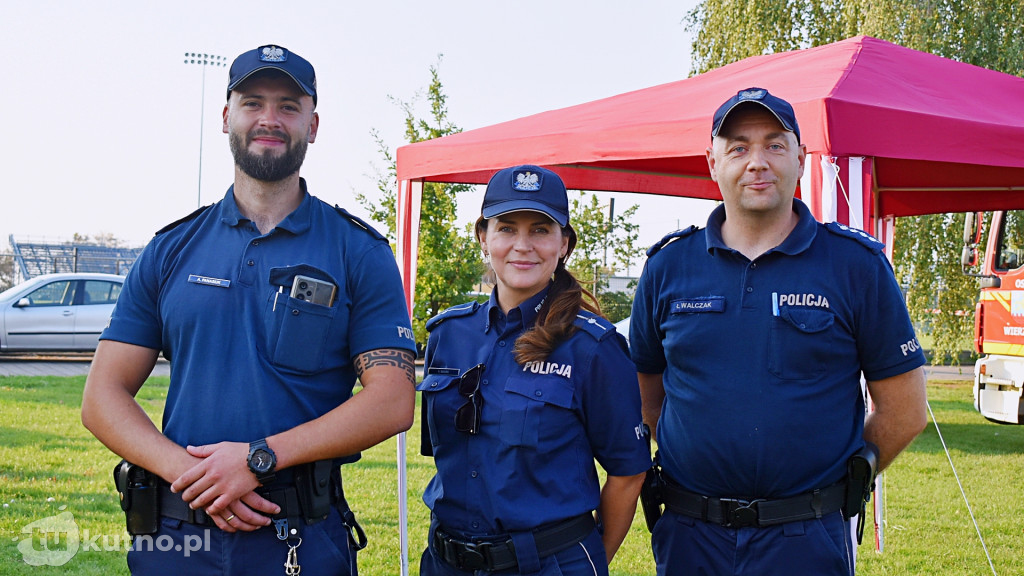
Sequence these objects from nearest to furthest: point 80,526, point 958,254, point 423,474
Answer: point 80,526, point 423,474, point 958,254

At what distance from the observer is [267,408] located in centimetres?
193

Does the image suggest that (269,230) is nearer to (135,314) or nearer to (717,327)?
(135,314)

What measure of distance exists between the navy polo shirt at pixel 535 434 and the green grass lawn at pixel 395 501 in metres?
2.35

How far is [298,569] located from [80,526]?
3.56 meters

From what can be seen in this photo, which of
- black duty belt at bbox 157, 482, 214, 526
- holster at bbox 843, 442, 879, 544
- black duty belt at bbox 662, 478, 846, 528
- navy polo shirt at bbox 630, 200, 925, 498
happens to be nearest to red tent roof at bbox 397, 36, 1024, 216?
navy polo shirt at bbox 630, 200, 925, 498

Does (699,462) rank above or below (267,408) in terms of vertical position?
below

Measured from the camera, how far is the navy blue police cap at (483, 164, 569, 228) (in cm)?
217

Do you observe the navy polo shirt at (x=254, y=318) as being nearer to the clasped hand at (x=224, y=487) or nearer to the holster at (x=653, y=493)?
the clasped hand at (x=224, y=487)

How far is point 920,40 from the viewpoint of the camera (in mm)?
9953

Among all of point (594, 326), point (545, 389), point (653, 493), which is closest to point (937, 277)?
point (653, 493)

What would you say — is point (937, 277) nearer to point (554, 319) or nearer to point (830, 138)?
point (830, 138)

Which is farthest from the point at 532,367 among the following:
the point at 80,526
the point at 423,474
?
the point at 423,474

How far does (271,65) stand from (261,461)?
0.96 metres

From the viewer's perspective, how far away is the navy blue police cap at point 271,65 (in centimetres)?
203
